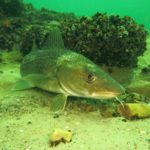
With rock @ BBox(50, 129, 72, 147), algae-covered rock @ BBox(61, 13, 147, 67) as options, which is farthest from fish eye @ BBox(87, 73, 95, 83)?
algae-covered rock @ BBox(61, 13, 147, 67)

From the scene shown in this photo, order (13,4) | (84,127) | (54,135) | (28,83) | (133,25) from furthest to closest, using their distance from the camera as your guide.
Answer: (13,4), (133,25), (28,83), (84,127), (54,135)

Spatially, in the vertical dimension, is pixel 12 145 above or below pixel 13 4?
below

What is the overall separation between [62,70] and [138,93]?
2264 millimetres

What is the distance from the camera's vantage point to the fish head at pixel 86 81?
4723 mm

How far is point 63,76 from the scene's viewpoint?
5324mm

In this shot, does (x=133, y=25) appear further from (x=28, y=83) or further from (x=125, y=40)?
(x=28, y=83)

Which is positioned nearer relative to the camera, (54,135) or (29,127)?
(54,135)

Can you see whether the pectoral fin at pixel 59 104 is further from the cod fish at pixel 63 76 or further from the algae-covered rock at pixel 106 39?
the algae-covered rock at pixel 106 39

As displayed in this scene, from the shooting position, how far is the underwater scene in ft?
14.9

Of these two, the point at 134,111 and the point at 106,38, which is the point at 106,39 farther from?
the point at 134,111

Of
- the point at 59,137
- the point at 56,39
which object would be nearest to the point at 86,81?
the point at 59,137

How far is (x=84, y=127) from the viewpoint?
16.1 feet

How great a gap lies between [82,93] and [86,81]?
0.77ft

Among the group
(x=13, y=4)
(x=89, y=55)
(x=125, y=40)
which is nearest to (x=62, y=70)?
(x=89, y=55)
